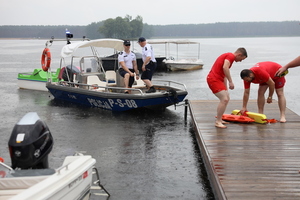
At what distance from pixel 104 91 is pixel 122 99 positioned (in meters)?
1.23

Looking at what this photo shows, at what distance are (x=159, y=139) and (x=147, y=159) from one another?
176cm

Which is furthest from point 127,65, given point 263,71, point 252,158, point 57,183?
point 57,183

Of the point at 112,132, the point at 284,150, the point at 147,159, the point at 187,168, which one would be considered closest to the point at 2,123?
the point at 112,132

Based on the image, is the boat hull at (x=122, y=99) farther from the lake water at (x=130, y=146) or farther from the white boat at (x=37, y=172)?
the white boat at (x=37, y=172)

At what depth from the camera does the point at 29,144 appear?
514 cm

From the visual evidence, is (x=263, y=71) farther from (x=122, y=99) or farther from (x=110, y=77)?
(x=110, y=77)

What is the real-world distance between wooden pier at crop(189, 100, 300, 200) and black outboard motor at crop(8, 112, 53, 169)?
8.02 feet

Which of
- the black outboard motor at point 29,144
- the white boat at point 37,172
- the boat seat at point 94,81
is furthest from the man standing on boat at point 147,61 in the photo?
the black outboard motor at point 29,144

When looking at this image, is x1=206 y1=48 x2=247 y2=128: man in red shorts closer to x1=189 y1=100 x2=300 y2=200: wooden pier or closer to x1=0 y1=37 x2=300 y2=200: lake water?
x1=189 y1=100 x2=300 y2=200: wooden pier

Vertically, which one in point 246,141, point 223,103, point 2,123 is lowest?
point 2,123

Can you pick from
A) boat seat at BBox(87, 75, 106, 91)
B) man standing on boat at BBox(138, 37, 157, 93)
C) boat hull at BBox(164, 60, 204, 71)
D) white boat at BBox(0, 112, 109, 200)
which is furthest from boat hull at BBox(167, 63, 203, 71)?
white boat at BBox(0, 112, 109, 200)

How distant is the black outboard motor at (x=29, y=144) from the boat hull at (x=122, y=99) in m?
7.11

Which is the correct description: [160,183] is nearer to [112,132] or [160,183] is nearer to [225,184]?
[225,184]

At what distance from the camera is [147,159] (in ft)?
28.2
